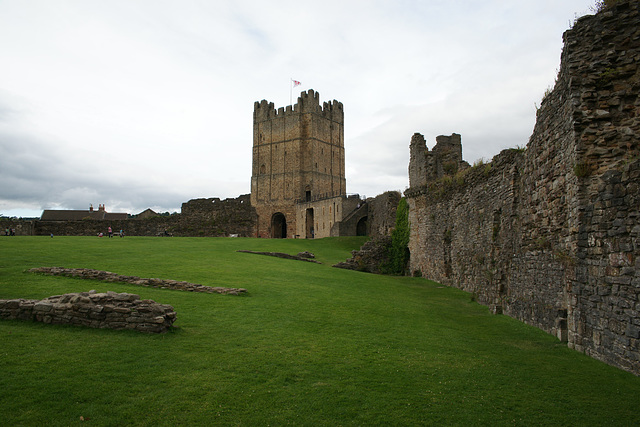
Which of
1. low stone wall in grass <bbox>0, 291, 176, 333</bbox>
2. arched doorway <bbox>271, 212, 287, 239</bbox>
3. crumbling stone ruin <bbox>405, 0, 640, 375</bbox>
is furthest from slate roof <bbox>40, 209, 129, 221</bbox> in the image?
crumbling stone ruin <bbox>405, 0, 640, 375</bbox>

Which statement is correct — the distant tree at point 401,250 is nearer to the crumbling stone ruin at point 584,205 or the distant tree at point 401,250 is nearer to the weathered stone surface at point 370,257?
the weathered stone surface at point 370,257

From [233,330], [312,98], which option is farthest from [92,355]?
[312,98]

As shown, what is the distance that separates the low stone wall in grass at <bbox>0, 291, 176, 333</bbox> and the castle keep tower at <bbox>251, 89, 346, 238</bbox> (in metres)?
51.7

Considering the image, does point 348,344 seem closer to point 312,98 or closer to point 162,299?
point 162,299

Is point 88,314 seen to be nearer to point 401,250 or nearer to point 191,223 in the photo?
point 401,250

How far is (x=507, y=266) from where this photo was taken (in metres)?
12.5

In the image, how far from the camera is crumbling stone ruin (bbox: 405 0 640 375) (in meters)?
6.59

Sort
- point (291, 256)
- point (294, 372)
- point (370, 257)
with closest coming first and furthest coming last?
point (294, 372) → point (291, 256) → point (370, 257)

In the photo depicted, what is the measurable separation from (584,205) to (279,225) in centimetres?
5654

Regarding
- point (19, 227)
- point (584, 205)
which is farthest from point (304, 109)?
point (584, 205)

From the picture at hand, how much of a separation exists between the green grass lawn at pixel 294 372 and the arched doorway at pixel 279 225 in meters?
51.7

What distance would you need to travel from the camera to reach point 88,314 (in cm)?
735

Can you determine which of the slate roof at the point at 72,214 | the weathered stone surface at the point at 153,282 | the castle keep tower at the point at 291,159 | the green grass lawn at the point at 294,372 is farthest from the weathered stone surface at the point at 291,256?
the slate roof at the point at 72,214

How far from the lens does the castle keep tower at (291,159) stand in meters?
62.0
